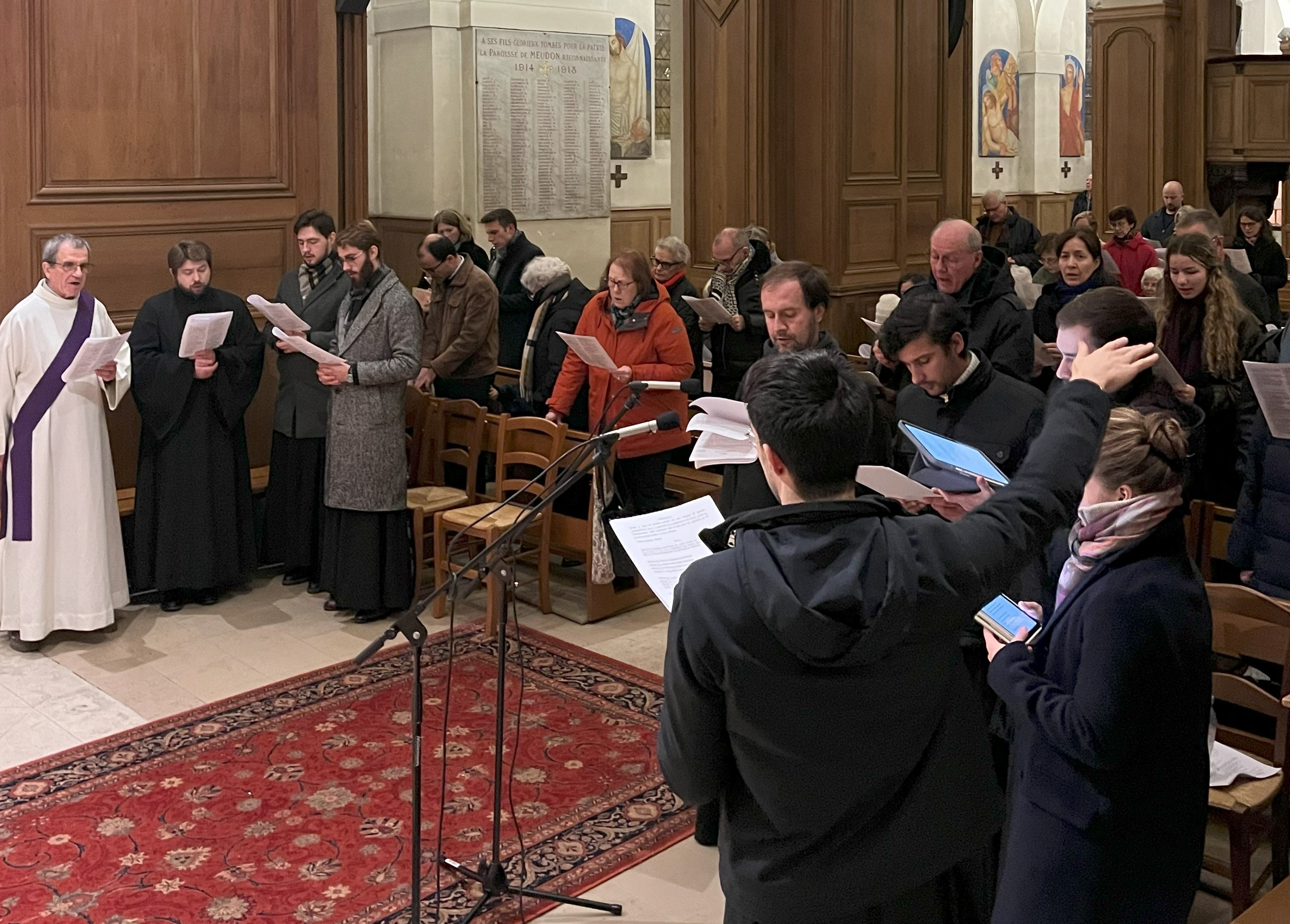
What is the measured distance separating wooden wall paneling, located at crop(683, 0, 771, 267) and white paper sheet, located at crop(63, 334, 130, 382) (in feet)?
15.6

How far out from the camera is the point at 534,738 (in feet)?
17.4

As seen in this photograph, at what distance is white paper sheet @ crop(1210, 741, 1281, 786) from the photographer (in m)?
3.73

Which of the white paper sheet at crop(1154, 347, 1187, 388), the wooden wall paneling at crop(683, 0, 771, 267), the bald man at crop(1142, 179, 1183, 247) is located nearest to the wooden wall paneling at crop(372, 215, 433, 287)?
the wooden wall paneling at crop(683, 0, 771, 267)

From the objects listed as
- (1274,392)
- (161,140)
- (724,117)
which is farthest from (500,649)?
(724,117)

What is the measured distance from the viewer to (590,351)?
6.28 metres

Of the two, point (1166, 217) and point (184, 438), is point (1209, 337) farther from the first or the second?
point (1166, 217)

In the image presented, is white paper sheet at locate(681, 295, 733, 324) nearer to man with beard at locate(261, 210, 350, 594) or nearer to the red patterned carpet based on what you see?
man with beard at locate(261, 210, 350, 594)

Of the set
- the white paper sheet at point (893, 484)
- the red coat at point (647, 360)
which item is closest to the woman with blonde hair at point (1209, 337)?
the red coat at point (647, 360)

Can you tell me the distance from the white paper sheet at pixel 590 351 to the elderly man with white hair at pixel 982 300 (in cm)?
161

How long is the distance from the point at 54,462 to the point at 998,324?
4069 millimetres

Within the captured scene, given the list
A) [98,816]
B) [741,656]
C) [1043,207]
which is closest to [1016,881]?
[741,656]

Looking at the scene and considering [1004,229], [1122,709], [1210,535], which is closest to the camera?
[1122,709]

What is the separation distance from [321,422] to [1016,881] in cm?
482

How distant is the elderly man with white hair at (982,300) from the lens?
509 cm
